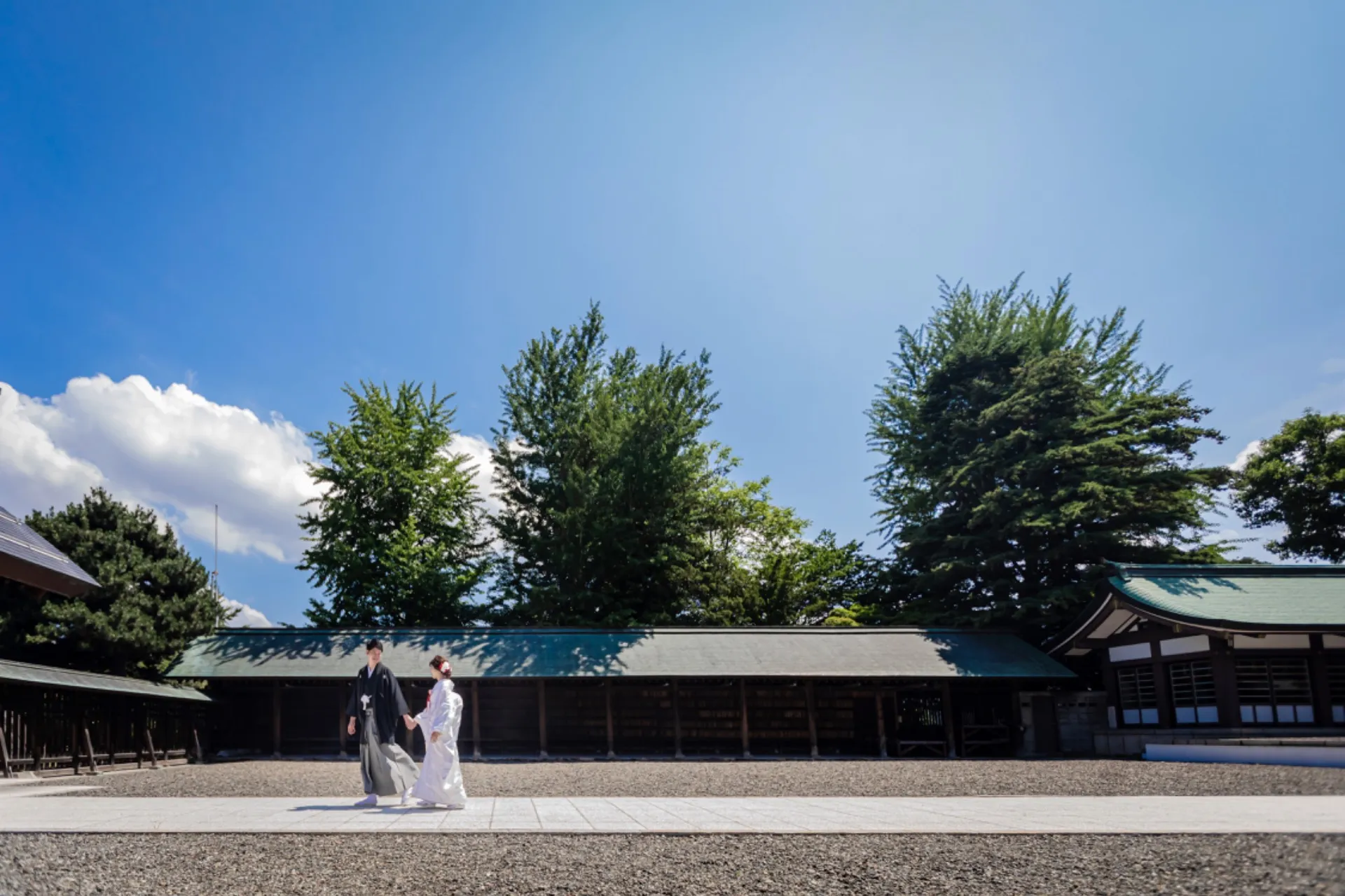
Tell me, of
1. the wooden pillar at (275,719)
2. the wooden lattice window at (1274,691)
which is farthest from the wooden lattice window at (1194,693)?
the wooden pillar at (275,719)

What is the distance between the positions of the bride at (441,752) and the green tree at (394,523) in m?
21.2

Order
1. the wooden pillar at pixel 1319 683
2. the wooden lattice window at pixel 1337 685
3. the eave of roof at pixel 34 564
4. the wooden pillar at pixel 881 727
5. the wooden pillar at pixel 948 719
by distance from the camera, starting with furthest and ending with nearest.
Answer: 1. the wooden pillar at pixel 948 719
2. the wooden pillar at pixel 881 727
3. the wooden lattice window at pixel 1337 685
4. the wooden pillar at pixel 1319 683
5. the eave of roof at pixel 34 564

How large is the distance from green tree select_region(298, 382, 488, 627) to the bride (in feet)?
69.7

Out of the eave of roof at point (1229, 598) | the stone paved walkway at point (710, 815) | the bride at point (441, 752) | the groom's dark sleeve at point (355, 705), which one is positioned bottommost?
the stone paved walkway at point (710, 815)

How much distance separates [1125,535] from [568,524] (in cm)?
1716

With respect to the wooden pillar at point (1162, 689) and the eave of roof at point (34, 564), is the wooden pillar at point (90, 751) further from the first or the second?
the wooden pillar at point (1162, 689)

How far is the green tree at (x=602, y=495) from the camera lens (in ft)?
101

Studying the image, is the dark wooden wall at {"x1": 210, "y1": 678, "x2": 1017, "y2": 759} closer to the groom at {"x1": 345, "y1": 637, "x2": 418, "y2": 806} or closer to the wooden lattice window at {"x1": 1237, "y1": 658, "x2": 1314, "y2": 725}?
the wooden lattice window at {"x1": 1237, "y1": 658, "x2": 1314, "y2": 725}

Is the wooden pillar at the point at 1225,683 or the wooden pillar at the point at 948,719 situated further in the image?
the wooden pillar at the point at 948,719

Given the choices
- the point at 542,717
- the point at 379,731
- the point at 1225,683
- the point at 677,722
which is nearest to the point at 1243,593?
the point at 1225,683

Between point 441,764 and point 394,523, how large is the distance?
24775 millimetres

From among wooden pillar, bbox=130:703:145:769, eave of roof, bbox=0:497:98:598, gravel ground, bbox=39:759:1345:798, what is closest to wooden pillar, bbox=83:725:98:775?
gravel ground, bbox=39:759:1345:798

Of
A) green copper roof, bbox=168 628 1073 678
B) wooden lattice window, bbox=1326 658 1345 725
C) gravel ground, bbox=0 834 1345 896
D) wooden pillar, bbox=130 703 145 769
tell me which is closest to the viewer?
gravel ground, bbox=0 834 1345 896

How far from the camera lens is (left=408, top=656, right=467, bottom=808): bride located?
9.48m
